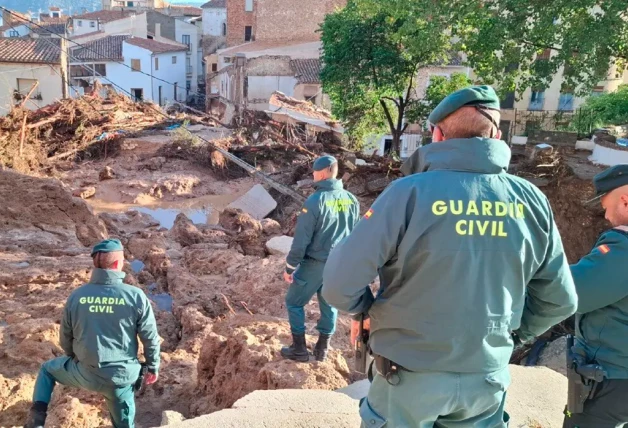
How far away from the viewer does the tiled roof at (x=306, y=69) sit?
108 ft

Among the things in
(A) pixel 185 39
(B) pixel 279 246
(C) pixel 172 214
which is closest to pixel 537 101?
(C) pixel 172 214

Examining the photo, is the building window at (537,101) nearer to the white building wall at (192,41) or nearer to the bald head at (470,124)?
the bald head at (470,124)

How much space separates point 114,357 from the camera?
3695mm

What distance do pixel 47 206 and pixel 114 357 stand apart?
7.40 meters

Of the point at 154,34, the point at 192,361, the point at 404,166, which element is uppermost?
the point at 154,34

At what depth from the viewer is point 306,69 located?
33.6 m

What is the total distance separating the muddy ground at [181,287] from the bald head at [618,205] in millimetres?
2654

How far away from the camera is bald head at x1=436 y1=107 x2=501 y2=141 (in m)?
2.12

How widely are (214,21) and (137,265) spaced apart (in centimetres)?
4729

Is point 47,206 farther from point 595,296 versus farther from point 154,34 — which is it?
point 154,34

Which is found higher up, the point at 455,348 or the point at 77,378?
the point at 455,348

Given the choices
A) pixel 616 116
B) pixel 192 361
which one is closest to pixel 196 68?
pixel 616 116

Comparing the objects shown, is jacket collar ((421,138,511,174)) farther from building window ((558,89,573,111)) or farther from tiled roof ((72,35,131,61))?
tiled roof ((72,35,131,61))

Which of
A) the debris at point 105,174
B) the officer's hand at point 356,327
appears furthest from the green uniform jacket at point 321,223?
the debris at point 105,174
